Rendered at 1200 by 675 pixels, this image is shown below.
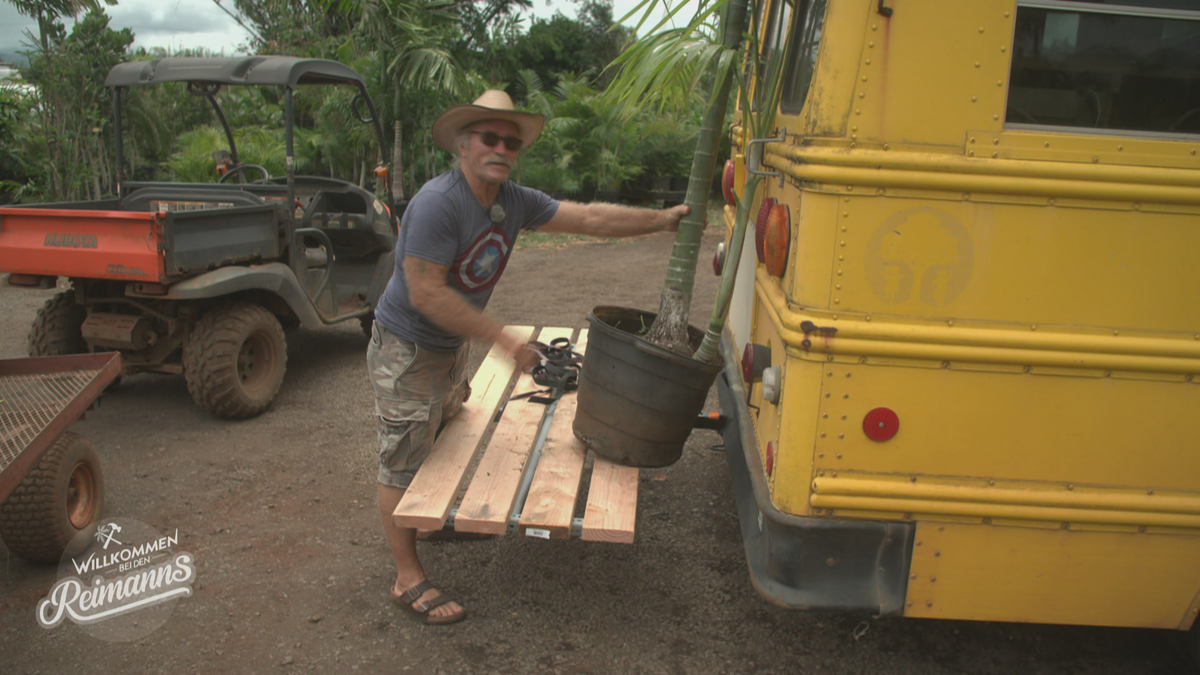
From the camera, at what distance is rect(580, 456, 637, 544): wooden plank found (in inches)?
104

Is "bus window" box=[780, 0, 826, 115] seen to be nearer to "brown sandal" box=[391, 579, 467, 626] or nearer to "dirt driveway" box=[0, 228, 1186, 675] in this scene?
"dirt driveway" box=[0, 228, 1186, 675]

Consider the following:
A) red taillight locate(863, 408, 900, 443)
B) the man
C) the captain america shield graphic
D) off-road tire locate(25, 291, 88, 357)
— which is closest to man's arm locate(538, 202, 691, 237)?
the man

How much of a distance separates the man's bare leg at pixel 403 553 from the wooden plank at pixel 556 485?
0.46 meters

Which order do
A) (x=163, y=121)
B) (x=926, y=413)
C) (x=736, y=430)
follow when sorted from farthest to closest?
(x=163, y=121), (x=736, y=430), (x=926, y=413)

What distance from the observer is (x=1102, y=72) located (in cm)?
210

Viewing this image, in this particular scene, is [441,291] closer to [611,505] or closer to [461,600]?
[611,505]

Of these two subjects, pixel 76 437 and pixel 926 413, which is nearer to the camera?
pixel 926 413

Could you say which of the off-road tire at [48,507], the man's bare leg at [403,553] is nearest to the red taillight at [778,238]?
the man's bare leg at [403,553]

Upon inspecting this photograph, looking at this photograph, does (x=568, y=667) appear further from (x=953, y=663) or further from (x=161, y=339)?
(x=161, y=339)

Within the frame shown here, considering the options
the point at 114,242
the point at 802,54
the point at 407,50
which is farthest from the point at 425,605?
the point at 407,50

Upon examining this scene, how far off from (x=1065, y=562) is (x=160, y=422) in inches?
184

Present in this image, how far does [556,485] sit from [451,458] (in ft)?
1.44

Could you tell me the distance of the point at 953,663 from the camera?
277cm

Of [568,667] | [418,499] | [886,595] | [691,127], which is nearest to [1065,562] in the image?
[886,595]
